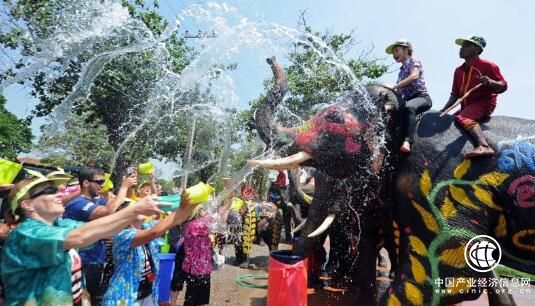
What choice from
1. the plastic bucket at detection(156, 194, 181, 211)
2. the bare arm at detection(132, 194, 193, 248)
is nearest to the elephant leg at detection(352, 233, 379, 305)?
the bare arm at detection(132, 194, 193, 248)

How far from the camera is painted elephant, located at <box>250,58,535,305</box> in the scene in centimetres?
356

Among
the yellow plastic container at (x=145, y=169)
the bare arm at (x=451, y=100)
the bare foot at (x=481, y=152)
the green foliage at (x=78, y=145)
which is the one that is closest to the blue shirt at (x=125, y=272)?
the yellow plastic container at (x=145, y=169)

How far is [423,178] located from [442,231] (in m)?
0.49

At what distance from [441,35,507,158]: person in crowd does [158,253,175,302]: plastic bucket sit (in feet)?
11.1

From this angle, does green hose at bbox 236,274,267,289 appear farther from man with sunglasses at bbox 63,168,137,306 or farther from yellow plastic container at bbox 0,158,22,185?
yellow plastic container at bbox 0,158,22,185

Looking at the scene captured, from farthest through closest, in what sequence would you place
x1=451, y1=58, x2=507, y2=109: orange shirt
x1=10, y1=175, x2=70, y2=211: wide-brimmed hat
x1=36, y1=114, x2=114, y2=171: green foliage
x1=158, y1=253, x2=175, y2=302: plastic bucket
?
x1=36, y1=114, x2=114, y2=171: green foliage < x1=158, y1=253, x2=175, y2=302: plastic bucket < x1=451, y1=58, x2=507, y2=109: orange shirt < x1=10, y1=175, x2=70, y2=211: wide-brimmed hat

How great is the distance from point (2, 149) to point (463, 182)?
30.9m

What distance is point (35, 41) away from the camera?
11016mm

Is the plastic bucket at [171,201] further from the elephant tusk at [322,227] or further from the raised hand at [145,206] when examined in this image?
the elephant tusk at [322,227]

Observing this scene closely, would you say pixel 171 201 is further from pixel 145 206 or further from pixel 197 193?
pixel 145 206

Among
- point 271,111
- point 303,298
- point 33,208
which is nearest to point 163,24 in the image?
point 271,111

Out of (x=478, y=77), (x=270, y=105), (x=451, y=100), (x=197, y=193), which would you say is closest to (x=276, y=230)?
(x=270, y=105)

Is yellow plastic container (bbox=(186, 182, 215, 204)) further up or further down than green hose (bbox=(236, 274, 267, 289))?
further up

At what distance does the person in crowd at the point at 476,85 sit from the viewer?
3877 millimetres
